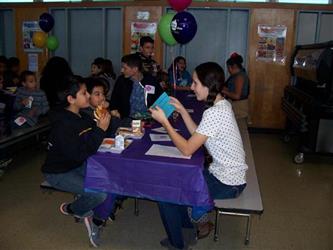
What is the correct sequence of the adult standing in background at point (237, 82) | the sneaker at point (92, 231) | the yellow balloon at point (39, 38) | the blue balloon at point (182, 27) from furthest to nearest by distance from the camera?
the yellow balloon at point (39, 38)
the adult standing in background at point (237, 82)
the blue balloon at point (182, 27)
the sneaker at point (92, 231)

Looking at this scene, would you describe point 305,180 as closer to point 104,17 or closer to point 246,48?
point 246,48

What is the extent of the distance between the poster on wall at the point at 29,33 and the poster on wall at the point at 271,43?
4.58 metres

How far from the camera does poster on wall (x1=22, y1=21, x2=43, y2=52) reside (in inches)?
300

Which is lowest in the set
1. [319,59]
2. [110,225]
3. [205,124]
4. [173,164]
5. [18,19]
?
[110,225]

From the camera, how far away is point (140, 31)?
700 centimetres

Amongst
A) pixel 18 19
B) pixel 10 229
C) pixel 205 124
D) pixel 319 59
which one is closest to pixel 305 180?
pixel 319 59

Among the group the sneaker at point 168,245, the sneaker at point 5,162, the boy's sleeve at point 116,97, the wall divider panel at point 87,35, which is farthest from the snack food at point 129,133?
the wall divider panel at point 87,35

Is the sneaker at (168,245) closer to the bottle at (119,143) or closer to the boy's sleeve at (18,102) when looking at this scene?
the bottle at (119,143)

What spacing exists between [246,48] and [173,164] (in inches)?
207

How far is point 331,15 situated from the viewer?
6.62 m

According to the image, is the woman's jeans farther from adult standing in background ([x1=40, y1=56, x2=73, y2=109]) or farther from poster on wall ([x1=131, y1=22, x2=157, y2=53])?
poster on wall ([x1=131, y1=22, x2=157, y2=53])

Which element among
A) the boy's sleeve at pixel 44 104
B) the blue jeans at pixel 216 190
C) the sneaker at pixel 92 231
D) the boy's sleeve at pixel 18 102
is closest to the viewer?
the blue jeans at pixel 216 190

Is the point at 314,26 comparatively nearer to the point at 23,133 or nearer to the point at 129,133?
the point at 129,133

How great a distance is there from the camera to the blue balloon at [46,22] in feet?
22.9
